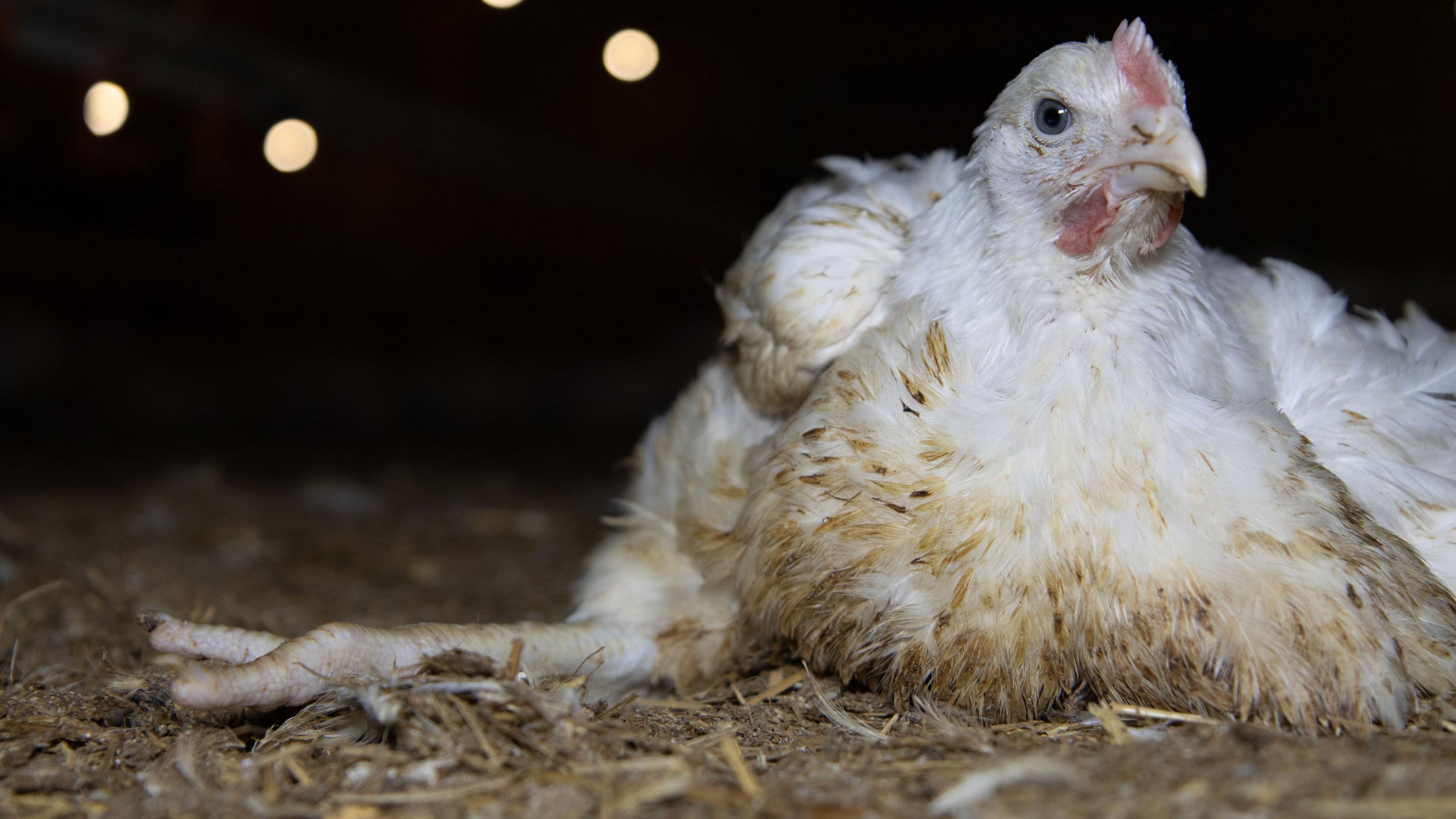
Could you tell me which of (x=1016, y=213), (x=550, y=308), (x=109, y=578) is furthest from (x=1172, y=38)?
(x=109, y=578)

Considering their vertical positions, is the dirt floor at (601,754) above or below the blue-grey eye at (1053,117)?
below

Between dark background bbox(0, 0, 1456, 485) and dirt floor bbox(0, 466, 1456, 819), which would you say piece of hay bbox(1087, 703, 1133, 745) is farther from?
dark background bbox(0, 0, 1456, 485)

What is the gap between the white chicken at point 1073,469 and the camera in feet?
5.06

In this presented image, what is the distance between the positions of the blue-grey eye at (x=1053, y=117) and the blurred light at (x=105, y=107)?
3.64 meters

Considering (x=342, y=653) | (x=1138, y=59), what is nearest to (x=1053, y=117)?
(x=1138, y=59)

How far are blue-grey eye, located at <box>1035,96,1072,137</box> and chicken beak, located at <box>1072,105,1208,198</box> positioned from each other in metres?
0.09

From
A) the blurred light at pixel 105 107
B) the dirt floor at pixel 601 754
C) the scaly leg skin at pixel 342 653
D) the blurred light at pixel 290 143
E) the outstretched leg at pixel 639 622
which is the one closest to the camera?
the dirt floor at pixel 601 754

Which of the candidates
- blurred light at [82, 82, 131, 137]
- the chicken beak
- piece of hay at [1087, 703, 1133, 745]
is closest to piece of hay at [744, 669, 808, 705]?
piece of hay at [1087, 703, 1133, 745]

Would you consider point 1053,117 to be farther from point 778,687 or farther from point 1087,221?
point 778,687

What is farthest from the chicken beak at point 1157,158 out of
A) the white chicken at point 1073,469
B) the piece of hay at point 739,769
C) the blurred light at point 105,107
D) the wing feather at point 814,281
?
the blurred light at point 105,107

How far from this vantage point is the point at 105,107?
390cm

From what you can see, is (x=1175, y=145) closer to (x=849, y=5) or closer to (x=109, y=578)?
(x=109, y=578)

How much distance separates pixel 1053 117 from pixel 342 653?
151 cm

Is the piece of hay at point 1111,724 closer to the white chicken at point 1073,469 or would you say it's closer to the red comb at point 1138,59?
the white chicken at point 1073,469
